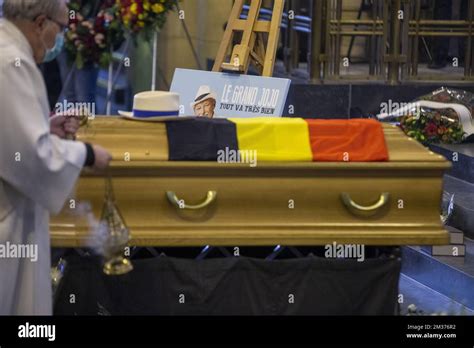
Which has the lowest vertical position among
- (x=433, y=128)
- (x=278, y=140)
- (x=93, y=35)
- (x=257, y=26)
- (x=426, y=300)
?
(x=426, y=300)

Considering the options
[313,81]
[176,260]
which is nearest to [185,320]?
[176,260]

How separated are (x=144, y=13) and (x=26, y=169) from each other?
568 cm

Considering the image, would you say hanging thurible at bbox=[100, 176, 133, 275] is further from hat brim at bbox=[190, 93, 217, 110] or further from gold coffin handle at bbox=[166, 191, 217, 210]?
hat brim at bbox=[190, 93, 217, 110]

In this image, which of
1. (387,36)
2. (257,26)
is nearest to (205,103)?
(257,26)

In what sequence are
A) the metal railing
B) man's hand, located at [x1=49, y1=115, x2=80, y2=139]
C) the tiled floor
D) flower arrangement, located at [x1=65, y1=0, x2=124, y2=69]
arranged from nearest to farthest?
man's hand, located at [x1=49, y1=115, x2=80, y2=139] → the tiled floor → flower arrangement, located at [x1=65, y1=0, x2=124, y2=69] → the metal railing

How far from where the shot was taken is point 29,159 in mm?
3582

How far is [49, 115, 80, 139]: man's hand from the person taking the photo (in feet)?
13.6

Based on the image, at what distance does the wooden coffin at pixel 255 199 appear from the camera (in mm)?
4328

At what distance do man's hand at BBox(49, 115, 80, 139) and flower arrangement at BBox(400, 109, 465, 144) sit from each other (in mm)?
4497

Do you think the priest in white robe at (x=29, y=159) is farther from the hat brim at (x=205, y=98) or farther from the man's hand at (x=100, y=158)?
the hat brim at (x=205, y=98)

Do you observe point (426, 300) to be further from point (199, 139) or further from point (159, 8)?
point (159, 8)

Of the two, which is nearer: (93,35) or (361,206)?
(361,206)

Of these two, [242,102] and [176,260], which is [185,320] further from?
[242,102]

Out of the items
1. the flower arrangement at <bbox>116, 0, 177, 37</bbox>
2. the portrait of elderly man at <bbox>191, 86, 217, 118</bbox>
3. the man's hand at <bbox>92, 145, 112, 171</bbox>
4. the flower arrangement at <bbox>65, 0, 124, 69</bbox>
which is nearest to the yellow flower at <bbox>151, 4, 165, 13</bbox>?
the flower arrangement at <bbox>116, 0, 177, 37</bbox>
